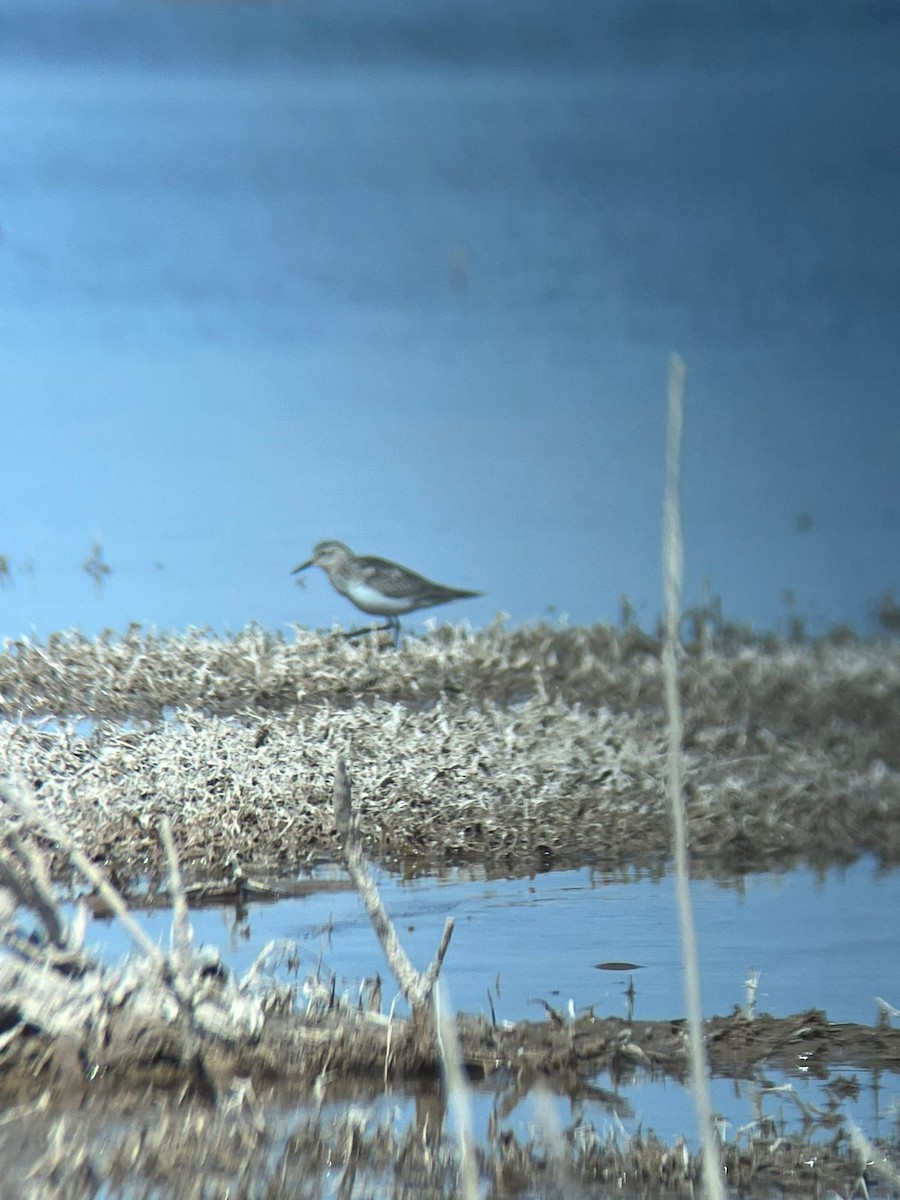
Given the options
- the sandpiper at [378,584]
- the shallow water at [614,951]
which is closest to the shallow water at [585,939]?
the shallow water at [614,951]

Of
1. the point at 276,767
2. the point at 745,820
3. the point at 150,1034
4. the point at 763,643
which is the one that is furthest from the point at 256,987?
the point at 763,643

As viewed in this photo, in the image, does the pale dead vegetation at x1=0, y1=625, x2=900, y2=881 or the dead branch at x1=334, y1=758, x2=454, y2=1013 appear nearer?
the dead branch at x1=334, y1=758, x2=454, y2=1013

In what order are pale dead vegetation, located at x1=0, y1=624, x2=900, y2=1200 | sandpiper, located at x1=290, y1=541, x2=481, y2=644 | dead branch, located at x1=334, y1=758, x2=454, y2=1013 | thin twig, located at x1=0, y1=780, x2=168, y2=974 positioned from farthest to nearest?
sandpiper, located at x1=290, y1=541, x2=481, y2=644, dead branch, located at x1=334, y1=758, x2=454, y2=1013, pale dead vegetation, located at x1=0, y1=624, x2=900, y2=1200, thin twig, located at x1=0, y1=780, x2=168, y2=974

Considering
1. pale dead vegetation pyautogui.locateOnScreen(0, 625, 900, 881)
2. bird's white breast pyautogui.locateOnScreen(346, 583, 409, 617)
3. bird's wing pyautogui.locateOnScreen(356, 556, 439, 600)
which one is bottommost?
pale dead vegetation pyautogui.locateOnScreen(0, 625, 900, 881)

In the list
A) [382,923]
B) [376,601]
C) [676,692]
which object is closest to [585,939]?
[382,923]

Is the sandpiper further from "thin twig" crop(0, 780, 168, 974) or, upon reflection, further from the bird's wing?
"thin twig" crop(0, 780, 168, 974)

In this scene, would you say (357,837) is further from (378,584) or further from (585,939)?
(378,584)

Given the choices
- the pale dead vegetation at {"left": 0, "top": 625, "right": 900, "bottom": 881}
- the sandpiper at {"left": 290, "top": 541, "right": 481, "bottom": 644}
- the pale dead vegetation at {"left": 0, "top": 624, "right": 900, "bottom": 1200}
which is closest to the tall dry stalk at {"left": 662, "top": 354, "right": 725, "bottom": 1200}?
the pale dead vegetation at {"left": 0, "top": 624, "right": 900, "bottom": 1200}

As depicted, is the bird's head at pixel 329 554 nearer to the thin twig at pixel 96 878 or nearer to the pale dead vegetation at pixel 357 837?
the pale dead vegetation at pixel 357 837
